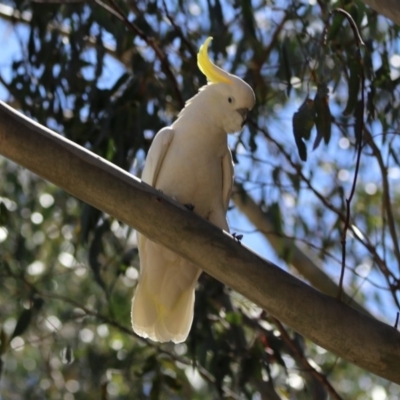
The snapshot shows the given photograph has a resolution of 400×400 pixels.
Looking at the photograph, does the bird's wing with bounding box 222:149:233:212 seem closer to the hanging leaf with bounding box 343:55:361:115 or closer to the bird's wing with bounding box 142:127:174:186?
the bird's wing with bounding box 142:127:174:186

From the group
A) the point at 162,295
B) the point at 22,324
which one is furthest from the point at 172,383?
the point at 162,295

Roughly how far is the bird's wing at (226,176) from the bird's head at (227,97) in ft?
0.31

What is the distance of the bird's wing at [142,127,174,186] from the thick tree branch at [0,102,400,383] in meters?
0.70

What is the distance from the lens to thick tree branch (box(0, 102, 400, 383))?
1759 millimetres

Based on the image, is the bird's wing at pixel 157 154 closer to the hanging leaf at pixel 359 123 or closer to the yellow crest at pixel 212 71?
the yellow crest at pixel 212 71

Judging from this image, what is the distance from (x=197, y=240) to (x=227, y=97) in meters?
0.76

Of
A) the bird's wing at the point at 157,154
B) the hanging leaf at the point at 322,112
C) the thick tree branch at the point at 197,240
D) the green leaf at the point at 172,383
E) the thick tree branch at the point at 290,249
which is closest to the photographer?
the thick tree branch at the point at 197,240

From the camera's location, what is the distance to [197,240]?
69.9 inches

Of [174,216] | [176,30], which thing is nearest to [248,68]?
[176,30]

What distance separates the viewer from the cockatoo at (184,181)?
2.45m

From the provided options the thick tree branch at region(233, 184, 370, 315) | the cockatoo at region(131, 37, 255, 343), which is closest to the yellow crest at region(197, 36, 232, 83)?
the cockatoo at region(131, 37, 255, 343)

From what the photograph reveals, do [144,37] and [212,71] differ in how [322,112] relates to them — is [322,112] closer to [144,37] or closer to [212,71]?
[212,71]

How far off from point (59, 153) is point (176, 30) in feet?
4.63

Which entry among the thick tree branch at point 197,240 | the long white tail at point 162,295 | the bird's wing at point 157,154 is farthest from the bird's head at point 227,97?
the thick tree branch at point 197,240
